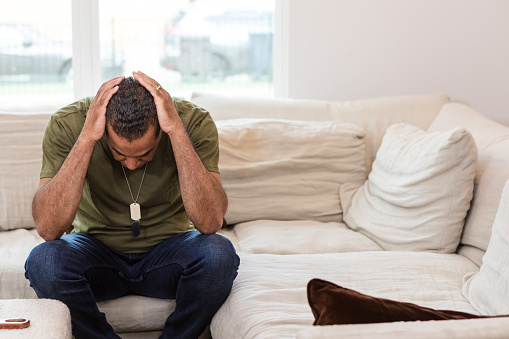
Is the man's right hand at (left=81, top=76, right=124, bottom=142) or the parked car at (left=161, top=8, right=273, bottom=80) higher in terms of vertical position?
the parked car at (left=161, top=8, right=273, bottom=80)

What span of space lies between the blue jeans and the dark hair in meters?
0.35

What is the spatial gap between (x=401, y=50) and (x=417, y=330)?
7.62 ft

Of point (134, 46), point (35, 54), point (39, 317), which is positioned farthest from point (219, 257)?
point (35, 54)

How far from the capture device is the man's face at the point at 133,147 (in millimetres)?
1731

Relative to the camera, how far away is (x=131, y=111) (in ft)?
5.68

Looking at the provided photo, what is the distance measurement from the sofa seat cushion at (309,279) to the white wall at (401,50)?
4.12 ft

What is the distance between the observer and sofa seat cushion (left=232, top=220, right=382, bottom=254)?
2172 mm

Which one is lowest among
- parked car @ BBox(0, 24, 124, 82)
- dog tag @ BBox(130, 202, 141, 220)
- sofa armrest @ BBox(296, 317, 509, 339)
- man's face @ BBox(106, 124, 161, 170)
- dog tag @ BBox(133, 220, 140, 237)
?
dog tag @ BBox(133, 220, 140, 237)

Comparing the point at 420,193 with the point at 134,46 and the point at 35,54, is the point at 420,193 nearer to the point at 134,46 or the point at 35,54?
the point at 134,46

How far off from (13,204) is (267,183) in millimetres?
924

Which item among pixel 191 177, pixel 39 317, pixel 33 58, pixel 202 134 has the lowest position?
pixel 39 317

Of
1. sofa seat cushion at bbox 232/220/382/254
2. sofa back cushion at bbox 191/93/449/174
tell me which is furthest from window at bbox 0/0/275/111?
sofa seat cushion at bbox 232/220/382/254

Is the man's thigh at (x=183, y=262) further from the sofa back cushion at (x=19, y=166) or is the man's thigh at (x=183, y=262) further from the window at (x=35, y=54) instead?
the window at (x=35, y=54)

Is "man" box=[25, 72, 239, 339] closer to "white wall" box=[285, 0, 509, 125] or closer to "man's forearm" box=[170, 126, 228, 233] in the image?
"man's forearm" box=[170, 126, 228, 233]
